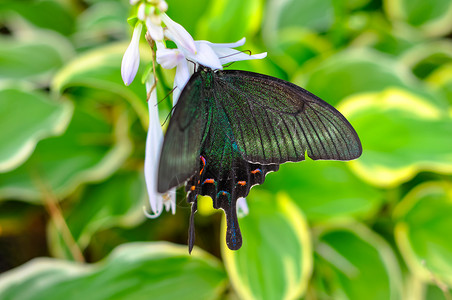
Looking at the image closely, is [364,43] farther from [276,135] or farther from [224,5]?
[276,135]

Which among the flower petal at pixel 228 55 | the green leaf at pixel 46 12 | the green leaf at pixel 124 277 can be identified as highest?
the green leaf at pixel 46 12

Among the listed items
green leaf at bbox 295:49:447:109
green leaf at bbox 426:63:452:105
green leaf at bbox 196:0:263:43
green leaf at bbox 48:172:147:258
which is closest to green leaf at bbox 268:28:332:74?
green leaf at bbox 295:49:447:109

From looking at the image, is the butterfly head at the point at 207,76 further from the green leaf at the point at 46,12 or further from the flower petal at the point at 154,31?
the green leaf at the point at 46,12

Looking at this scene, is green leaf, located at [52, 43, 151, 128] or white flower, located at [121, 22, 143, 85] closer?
white flower, located at [121, 22, 143, 85]

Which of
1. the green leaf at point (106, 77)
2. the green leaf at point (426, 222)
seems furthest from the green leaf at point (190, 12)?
the green leaf at point (426, 222)

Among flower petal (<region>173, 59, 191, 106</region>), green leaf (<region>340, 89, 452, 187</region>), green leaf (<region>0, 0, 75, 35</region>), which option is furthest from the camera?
green leaf (<region>0, 0, 75, 35</region>)

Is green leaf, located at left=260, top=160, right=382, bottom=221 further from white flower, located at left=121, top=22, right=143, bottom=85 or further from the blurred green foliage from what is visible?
white flower, located at left=121, top=22, right=143, bottom=85
